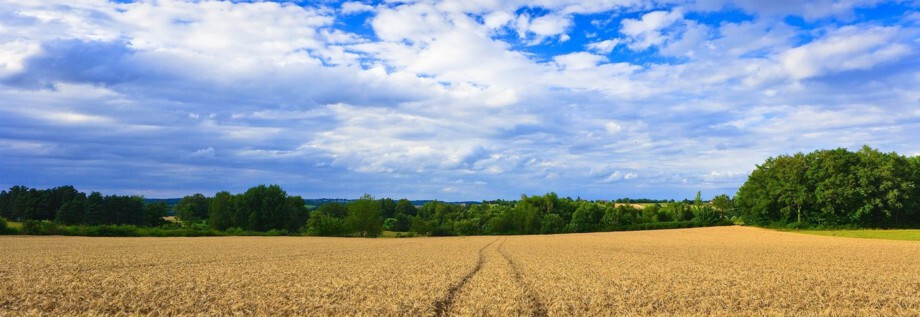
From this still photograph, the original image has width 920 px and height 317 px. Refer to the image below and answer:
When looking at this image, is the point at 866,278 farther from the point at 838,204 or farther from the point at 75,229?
the point at 75,229

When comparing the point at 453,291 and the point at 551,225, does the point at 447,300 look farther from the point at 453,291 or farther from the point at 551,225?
the point at 551,225

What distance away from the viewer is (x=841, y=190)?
69812 millimetres

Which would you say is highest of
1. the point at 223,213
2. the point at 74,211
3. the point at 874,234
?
the point at 74,211

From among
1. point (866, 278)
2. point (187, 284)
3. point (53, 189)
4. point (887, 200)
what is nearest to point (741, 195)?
point (887, 200)

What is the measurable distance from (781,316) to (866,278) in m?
10.4

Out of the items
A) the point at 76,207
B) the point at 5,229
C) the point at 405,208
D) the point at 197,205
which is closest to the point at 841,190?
the point at 405,208

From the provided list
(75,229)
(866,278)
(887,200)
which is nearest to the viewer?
(866,278)

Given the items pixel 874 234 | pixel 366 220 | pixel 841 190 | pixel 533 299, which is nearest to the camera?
pixel 533 299

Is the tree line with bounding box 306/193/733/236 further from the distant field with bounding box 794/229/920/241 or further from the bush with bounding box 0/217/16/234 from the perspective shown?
the bush with bounding box 0/217/16/234

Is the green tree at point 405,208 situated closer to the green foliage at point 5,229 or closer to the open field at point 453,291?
the green foliage at point 5,229

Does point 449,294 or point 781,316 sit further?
point 449,294

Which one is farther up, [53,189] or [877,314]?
[53,189]

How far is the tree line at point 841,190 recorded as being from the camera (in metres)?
69.6

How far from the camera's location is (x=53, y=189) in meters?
112
